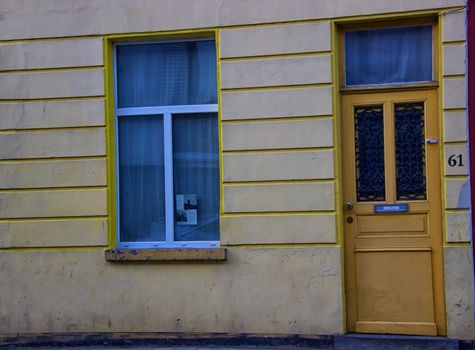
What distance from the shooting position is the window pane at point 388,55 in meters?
6.07

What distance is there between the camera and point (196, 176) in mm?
6484

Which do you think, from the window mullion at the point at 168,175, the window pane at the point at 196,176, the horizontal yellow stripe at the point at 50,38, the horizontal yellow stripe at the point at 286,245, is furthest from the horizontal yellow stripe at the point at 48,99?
the horizontal yellow stripe at the point at 286,245

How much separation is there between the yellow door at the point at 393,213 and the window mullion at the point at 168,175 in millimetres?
1866

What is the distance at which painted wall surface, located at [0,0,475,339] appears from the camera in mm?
5945

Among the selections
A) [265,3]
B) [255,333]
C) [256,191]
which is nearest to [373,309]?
[255,333]

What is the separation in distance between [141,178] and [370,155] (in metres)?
2.49

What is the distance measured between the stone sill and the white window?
0.78ft

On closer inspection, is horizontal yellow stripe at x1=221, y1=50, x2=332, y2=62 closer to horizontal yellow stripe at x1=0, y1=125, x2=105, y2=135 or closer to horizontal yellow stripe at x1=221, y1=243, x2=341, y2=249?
horizontal yellow stripe at x1=0, y1=125, x2=105, y2=135

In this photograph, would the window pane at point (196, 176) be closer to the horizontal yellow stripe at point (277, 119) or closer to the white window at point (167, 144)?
the white window at point (167, 144)

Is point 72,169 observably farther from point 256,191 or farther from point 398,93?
point 398,93

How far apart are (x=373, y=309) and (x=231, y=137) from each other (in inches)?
89.0

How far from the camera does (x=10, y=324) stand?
6457 mm

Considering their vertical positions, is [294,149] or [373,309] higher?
[294,149]

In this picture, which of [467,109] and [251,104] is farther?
[251,104]
